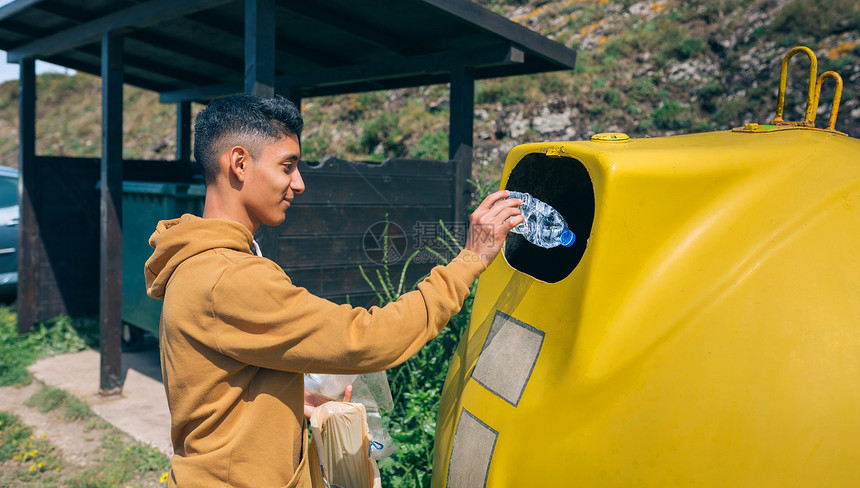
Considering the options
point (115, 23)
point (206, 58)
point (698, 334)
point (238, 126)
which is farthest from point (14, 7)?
point (698, 334)

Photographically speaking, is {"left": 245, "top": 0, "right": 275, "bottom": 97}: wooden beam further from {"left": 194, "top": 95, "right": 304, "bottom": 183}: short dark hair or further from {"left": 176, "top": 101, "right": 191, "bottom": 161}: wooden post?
{"left": 176, "top": 101, "right": 191, "bottom": 161}: wooden post

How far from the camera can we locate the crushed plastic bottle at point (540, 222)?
1805mm

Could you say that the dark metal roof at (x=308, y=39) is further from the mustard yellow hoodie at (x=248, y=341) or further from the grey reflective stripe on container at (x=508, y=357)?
the mustard yellow hoodie at (x=248, y=341)

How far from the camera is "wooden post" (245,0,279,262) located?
11.3 feet

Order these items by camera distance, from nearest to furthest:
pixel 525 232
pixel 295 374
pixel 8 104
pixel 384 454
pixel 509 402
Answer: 1. pixel 295 374
2. pixel 509 402
3. pixel 525 232
4. pixel 384 454
5. pixel 8 104

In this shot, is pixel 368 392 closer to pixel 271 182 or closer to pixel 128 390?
pixel 271 182

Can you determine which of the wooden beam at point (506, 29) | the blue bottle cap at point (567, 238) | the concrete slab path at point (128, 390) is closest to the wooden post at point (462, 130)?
the wooden beam at point (506, 29)

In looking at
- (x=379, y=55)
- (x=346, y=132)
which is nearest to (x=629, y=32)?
(x=346, y=132)

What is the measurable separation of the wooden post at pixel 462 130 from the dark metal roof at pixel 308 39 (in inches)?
5.1

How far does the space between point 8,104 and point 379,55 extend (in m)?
29.6

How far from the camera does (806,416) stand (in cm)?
127

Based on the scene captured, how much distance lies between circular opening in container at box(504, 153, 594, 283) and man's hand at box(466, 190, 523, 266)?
1.37 feet

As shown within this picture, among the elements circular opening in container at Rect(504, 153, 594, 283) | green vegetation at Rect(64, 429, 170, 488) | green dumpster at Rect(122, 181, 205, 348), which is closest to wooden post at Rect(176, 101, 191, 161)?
green dumpster at Rect(122, 181, 205, 348)

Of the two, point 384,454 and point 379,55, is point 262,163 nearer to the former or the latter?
point 384,454
